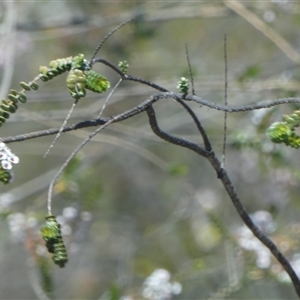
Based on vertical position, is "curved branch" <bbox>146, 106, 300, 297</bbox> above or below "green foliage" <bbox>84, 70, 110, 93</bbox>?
below

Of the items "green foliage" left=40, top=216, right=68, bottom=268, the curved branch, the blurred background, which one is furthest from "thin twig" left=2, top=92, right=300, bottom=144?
the blurred background

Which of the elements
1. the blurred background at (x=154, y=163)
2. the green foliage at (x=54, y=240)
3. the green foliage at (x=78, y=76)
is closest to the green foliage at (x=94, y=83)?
the green foliage at (x=78, y=76)

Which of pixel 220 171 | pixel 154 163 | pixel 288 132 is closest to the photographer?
pixel 288 132

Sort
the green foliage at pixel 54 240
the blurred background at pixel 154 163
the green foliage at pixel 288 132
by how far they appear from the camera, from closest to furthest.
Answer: the green foliage at pixel 54 240 < the green foliage at pixel 288 132 < the blurred background at pixel 154 163

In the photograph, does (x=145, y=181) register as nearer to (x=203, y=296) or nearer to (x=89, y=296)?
(x=89, y=296)

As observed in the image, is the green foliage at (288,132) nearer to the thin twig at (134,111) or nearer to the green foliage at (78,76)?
the thin twig at (134,111)

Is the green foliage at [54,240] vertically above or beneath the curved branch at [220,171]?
beneath

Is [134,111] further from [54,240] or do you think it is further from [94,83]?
[54,240]

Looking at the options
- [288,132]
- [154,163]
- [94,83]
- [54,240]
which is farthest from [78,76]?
[154,163]

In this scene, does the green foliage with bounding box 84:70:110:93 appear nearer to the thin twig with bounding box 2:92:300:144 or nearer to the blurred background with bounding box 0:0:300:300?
the thin twig with bounding box 2:92:300:144
